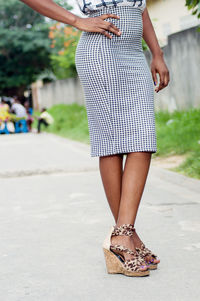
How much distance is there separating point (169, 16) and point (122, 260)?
15.8 m

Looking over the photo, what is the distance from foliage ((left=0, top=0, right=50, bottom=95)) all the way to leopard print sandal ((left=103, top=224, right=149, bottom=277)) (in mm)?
35461

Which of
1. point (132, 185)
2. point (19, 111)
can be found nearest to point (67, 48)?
point (19, 111)

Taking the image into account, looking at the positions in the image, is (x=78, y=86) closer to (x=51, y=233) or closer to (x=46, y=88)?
(x=46, y=88)

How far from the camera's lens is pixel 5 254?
3.99 m

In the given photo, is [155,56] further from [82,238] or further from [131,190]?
[82,238]

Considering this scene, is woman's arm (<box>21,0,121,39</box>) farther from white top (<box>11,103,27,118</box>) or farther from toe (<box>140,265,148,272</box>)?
white top (<box>11,103,27,118</box>)

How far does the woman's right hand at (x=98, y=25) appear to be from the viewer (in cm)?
334

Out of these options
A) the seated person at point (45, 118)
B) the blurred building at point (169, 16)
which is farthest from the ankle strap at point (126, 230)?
the seated person at point (45, 118)

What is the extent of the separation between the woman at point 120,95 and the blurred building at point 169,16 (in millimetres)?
13513

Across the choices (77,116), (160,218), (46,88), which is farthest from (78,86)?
(160,218)

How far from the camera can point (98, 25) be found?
335 cm

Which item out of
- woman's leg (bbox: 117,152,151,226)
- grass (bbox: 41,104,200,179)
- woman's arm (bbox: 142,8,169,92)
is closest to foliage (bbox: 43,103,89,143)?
grass (bbox: 41,104,200,179)

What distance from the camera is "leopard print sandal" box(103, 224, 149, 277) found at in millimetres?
3303

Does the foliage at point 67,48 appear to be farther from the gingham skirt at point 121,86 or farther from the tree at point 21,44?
the gingham skirt at point 121,86
